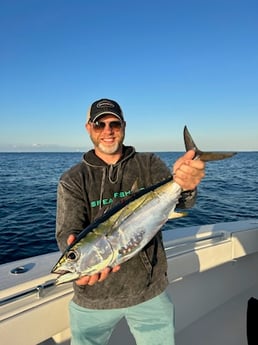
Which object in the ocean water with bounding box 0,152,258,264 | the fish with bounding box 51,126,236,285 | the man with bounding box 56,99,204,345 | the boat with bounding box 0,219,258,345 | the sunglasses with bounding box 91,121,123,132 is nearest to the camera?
the fish with bounding box 51,126,236,285

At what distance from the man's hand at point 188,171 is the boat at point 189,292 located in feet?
4.69

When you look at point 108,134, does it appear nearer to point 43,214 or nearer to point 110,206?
point 110,206

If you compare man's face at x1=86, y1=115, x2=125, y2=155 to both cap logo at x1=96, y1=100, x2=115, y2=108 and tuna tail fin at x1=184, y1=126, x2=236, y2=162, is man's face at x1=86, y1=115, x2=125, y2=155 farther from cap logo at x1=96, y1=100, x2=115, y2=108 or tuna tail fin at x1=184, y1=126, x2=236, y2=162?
tuna tail fin at x1=184, y1=126, x2=236, y2=162

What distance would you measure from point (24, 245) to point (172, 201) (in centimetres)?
967

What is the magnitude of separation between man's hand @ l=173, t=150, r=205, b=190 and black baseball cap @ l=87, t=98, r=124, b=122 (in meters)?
0.70

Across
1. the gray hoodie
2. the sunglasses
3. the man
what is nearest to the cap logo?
the man

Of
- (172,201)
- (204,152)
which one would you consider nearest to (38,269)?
(172,201)

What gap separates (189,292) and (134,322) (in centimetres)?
180

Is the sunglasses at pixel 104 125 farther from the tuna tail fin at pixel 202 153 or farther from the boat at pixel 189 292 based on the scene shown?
the boat at pixel 189 292

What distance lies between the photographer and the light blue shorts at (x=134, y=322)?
7.88 feet

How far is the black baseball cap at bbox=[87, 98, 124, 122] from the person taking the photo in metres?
2.56

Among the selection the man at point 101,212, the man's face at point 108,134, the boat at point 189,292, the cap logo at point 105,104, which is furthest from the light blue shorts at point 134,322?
the cap logo at point 105,104

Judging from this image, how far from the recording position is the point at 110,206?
2.50m

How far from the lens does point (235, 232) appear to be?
14.1 feet
